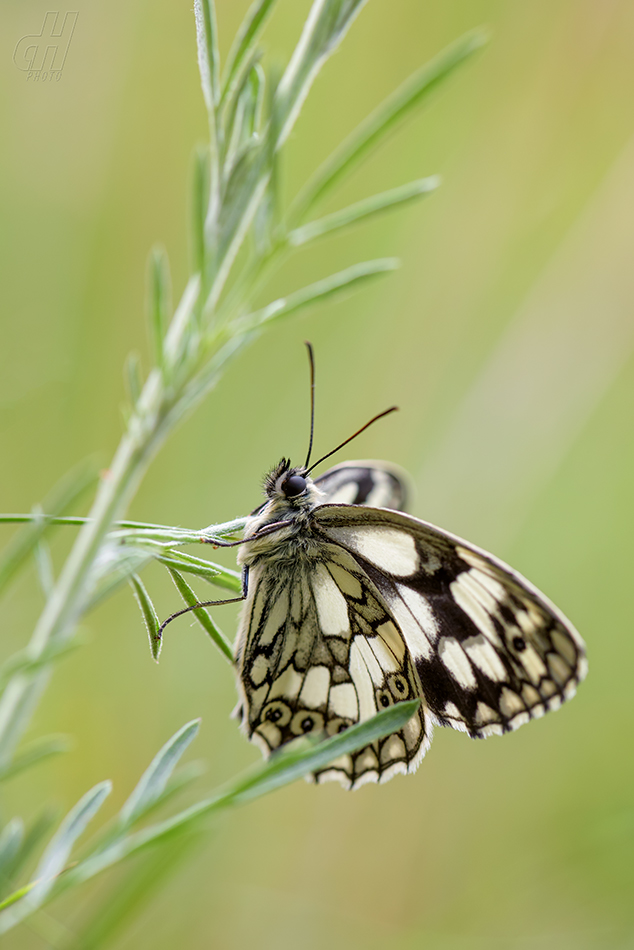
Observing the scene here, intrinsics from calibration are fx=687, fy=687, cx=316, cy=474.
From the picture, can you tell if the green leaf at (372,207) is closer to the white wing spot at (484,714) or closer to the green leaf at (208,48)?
the green leaf at (208,48)

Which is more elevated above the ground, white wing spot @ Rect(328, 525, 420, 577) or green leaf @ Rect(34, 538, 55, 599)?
white wing spot @ Rect(328, 525, 420, 577)

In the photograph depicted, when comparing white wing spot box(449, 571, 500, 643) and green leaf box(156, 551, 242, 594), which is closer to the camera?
green leaf box(156, 551, 242, 594)

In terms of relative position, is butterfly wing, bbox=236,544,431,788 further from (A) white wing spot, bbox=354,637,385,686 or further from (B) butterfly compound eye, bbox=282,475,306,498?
(B) butterfly compound eye, bbox=282,475,306,498

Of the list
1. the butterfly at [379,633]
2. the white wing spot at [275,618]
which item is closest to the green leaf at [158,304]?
the butterfly at [379,633]

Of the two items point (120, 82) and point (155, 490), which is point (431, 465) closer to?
point (155, 490)

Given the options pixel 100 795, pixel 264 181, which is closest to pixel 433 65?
pixel 264 181

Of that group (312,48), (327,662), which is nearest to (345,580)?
(327,662)

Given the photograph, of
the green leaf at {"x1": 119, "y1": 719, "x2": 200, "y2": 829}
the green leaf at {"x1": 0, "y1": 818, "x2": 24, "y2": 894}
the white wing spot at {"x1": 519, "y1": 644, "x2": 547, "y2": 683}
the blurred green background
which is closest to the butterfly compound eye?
the white wing spot at {"x1": 519, "y1": 644, "x2": 547, "y2": 683}
